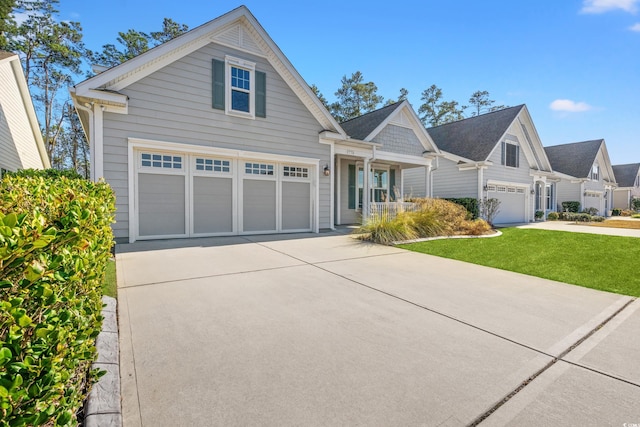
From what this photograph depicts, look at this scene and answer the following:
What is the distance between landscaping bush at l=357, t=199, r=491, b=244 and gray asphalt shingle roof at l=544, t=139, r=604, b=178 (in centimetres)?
1909

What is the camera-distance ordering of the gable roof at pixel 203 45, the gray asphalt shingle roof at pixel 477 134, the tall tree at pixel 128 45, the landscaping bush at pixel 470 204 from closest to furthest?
the gable roof at pixel 203 45 < the landscaping bush at pixel 470 204 < the gray asphalt shingle roof at pixel 477 134 < the tall tree at pixel 128 45

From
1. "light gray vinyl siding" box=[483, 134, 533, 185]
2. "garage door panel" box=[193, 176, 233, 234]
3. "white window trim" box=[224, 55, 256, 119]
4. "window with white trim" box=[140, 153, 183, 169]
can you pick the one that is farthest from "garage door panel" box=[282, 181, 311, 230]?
"light gray vinyl siding" box=[483, 134, 533, 185]

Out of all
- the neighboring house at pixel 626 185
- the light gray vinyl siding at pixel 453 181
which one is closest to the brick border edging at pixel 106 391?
the light gray vinyl siding at pixel 453 181

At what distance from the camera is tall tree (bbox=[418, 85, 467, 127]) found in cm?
3512

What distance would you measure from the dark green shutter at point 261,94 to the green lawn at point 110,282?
572 centimetres

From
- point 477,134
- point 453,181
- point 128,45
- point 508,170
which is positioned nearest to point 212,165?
point 453,181

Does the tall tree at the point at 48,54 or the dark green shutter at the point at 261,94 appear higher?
the tall tree at the point at 48,54

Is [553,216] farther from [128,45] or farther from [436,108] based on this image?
[128,45]

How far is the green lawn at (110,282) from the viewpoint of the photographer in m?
3.67

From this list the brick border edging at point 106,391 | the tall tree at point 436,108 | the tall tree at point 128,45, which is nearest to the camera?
the brick border edging at point 106,391

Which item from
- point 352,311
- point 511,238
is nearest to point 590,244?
point 511,238

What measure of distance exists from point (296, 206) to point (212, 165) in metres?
2.96

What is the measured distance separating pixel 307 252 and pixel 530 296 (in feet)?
13.6

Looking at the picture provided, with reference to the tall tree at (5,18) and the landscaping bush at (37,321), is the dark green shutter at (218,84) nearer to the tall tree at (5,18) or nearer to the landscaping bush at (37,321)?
the landscaping bush at (37,321)
